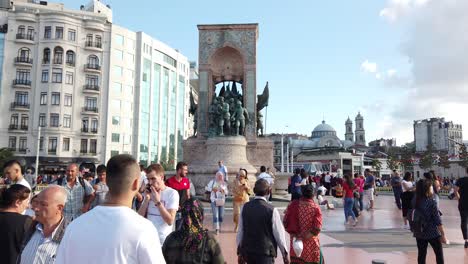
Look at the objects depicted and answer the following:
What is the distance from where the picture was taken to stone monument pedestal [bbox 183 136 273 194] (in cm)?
2052

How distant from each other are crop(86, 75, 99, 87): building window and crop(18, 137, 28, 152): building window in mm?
10211

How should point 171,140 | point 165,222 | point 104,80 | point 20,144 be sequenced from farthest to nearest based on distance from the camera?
point 171,140, point 104,80, point 20,144, point 165,222

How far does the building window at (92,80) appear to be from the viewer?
5334cm

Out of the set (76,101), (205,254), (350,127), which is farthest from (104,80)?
(350,127)

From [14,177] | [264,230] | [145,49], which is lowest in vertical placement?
[264,230]

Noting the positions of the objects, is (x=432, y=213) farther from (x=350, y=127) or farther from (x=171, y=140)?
(x=350, y=127)

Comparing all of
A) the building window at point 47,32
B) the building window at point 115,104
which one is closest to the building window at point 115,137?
the building window at point 115,104

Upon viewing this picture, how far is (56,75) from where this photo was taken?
51.4 m

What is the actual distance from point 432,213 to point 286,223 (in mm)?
2677

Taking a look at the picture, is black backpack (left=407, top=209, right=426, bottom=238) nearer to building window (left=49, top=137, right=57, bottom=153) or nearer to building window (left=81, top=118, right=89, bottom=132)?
building window (left=49, top=137, right=57, bottom=153)

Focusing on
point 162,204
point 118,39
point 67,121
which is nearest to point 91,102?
point 67,121

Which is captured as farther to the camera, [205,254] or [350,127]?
[350,127]

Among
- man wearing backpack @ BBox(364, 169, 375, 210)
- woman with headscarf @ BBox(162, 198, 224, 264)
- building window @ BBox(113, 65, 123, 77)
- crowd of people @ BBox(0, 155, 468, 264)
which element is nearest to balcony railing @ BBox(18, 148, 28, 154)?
building window @ BBox(113, 65, 123, 77)

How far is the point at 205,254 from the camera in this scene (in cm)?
337
